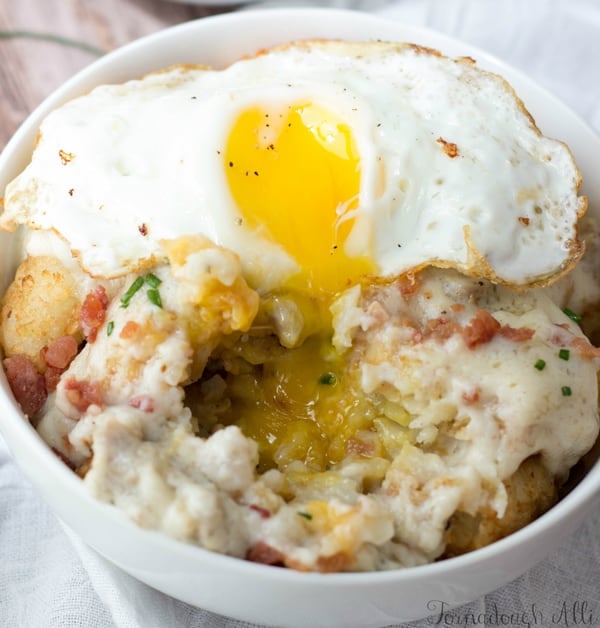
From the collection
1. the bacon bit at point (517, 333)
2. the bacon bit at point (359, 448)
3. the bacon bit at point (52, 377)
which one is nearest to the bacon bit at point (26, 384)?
the bacon bit at point (52, 377)

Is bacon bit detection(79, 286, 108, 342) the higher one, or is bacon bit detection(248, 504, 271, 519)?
bacon bit detection(79, 286, 108, 342)

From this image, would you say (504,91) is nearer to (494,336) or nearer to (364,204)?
(364,204)

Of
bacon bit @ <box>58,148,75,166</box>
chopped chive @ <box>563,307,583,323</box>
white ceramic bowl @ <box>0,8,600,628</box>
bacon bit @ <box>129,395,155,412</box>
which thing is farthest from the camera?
chopped chive @ <box>563,307,583,323</box>

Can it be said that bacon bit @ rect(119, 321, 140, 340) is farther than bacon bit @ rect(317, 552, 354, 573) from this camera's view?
Yes

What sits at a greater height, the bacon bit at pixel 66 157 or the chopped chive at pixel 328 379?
A: the bacon bit at pixel 66 157

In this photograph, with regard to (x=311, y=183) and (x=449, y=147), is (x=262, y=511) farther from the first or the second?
(x=449, y=147)

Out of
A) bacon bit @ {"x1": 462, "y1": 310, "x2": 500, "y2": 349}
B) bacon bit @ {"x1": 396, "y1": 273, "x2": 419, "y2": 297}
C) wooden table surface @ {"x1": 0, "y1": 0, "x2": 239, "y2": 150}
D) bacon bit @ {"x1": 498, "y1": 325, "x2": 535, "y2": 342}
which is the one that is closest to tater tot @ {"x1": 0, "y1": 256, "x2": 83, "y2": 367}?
bacon bit @ {"x1": 396, "y1": 273, "x2": 419, "y2": 297}

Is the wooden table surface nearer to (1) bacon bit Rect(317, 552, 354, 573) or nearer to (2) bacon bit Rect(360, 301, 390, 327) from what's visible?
(2) bacon bit Rect(360, 301, 390, 327)

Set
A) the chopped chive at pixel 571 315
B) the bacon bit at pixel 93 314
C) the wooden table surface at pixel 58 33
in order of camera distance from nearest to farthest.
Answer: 1. the bacon bit at pixel 93 314
2. the chopped chive at pixel 571 315
3. the wooden table surface at pixel 58 33

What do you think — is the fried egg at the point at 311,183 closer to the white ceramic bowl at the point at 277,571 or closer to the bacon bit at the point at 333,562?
the white ceramic bowl at the point at 277,571
